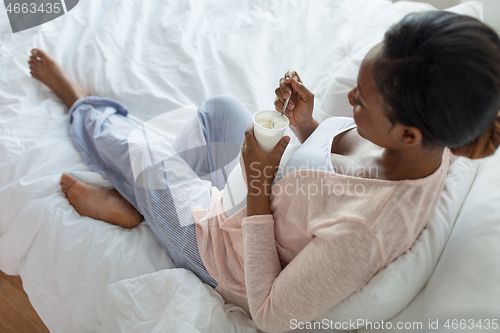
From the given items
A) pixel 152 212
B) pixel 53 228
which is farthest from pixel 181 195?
pixel 53 228

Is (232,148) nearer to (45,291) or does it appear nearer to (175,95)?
(175,95)

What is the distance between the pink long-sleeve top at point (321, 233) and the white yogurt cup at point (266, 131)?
0.07 m

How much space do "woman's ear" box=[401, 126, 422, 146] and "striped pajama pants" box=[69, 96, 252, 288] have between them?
0.55 metres

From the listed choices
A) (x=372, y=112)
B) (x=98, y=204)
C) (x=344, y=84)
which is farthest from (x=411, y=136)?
(x=98, y=204)

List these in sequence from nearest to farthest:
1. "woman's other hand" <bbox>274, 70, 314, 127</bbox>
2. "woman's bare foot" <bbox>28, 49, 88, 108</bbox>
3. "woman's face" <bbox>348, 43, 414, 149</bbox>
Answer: "woman's face" <bbox>348, 43, 414, 149</bbox>
"woman's other hand" <bbox>274, 70, 314, 127</bbox>
"woman's bare foot" <bbox>28, 49, 88, 108</bbox>

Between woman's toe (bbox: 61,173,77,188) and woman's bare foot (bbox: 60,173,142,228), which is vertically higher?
woman's toe (bbox: 61,173,77,188)

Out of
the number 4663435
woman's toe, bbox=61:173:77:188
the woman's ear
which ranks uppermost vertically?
the number 4663435

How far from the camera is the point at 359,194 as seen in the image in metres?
0.69

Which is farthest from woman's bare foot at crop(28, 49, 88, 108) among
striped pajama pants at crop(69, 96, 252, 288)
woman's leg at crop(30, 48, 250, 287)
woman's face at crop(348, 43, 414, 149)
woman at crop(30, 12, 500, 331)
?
woman's face at crop(348, 43, 414, 149)

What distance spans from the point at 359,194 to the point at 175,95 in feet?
3.05

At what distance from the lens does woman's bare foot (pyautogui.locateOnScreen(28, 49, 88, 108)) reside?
4.44 ft

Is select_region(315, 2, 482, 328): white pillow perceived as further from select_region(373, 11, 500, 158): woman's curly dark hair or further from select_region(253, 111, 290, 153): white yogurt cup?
select_region(253, 111, 290, 153): white yogurt cup

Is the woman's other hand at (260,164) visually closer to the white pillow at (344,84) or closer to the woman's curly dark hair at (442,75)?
the woman's curly dark hair at (442,75)

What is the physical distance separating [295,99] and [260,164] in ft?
0.83
